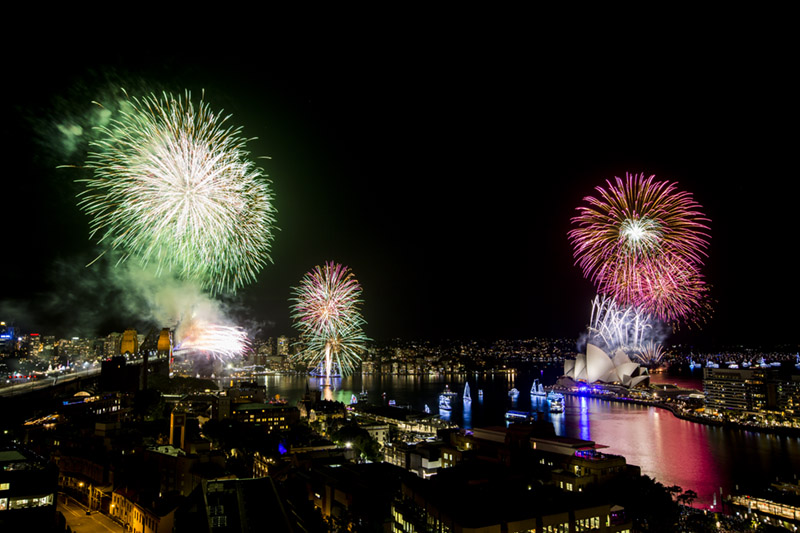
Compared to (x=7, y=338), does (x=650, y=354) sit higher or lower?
lower

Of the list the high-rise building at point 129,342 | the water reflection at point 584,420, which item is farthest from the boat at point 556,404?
the high-rise building at point 129,342

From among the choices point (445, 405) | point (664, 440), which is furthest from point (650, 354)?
point (664, 440)

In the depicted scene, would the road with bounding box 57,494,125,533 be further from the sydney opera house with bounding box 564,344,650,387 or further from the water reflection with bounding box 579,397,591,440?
the sydney opera house with bounding box 564,344,650,387

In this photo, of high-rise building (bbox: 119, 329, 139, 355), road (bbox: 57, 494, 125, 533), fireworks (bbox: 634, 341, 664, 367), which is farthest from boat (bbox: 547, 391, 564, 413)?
fireworks (bbox: 634, 341, 664, 367)

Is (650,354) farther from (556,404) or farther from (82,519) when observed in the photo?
(82,519)

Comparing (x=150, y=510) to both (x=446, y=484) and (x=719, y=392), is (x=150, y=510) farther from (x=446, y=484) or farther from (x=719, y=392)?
(x=719, y=392)

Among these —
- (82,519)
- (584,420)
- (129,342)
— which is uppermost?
(129,342)

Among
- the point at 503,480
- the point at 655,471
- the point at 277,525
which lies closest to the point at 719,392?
the point at 655,471

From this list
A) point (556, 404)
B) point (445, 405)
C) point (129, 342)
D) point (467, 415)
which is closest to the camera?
point (467, 415)
